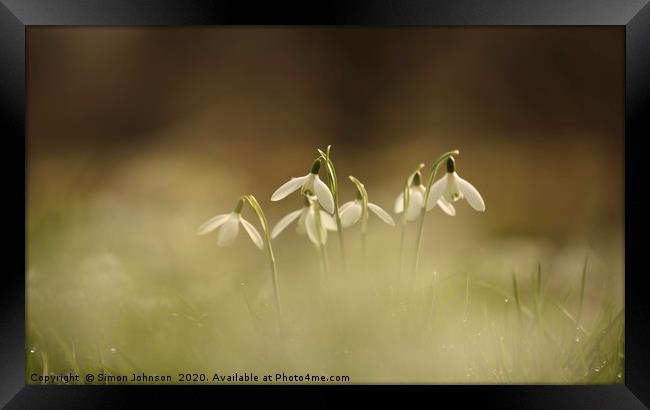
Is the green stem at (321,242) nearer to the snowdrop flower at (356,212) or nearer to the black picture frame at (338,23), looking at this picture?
the snowdrop flower at (356,212)

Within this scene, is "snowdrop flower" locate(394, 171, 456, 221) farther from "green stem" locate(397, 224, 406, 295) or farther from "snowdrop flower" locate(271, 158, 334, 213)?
"snowdrop flower" locate(271, 158, 334, 213)

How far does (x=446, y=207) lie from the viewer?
1262 millimetres

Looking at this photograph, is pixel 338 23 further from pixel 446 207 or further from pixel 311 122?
pixel 446 207

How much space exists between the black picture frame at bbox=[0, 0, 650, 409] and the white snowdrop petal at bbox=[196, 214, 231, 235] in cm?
30

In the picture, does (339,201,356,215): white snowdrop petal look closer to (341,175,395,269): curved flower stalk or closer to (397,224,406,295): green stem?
(341,175,395,269): curved flower stalk

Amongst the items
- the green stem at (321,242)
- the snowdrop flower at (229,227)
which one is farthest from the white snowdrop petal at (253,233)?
the green stem at (321,242)

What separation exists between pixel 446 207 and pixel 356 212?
0.57ft

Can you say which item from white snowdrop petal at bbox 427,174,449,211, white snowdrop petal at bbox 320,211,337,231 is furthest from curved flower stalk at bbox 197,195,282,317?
white snowdrop petal at bbox 427,174,449,211

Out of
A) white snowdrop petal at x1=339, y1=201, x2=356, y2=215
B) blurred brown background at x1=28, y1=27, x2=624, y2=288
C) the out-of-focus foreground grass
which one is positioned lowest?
the out-of-focus foreground grass

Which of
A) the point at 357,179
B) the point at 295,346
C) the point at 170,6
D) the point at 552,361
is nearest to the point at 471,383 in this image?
the point at 552,361

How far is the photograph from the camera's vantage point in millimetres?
1241

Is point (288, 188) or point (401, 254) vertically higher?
point (288, 188)

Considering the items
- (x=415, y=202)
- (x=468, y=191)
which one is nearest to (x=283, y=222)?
(x=415, y=202)

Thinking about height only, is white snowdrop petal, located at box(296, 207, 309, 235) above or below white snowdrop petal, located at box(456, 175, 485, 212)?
below
